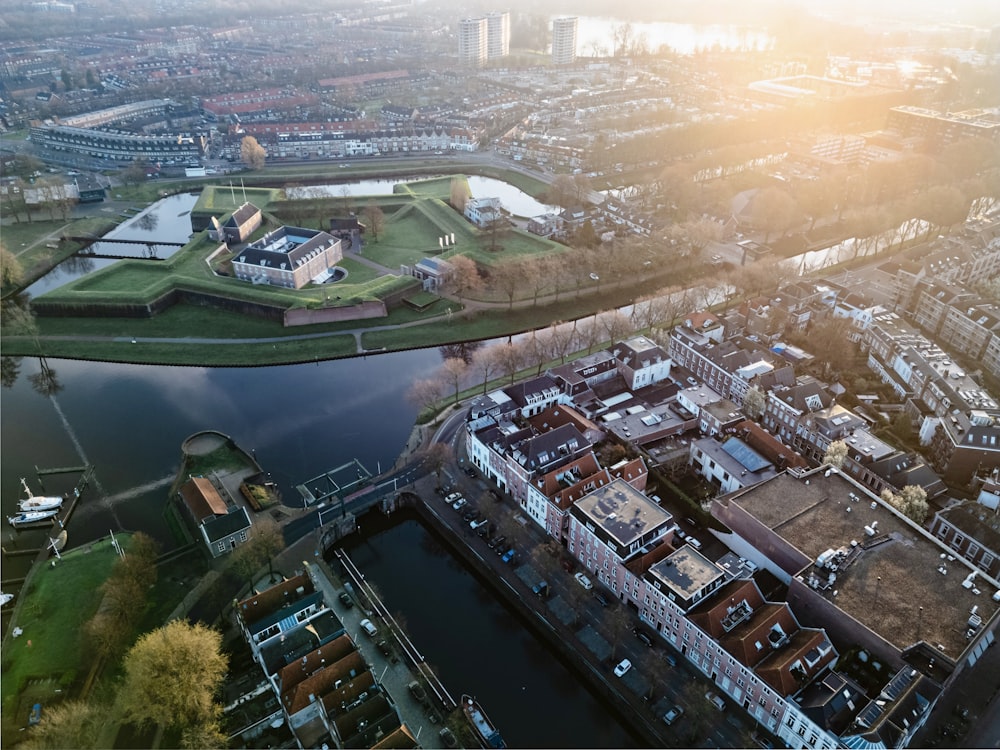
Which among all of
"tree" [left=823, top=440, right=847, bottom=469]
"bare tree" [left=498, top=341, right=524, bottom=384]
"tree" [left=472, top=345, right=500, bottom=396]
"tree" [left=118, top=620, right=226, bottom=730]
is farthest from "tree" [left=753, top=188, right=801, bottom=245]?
"tree" [left=118, top=620, right=226, bottom=730]

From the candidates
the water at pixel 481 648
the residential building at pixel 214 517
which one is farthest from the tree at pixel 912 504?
the residential building at pixel 214 517

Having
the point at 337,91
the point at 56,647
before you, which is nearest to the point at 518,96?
the point at 337,91

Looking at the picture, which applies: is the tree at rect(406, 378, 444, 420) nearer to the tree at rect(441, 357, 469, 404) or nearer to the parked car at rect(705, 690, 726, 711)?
the tree at rect(441, 357, 469, 404)

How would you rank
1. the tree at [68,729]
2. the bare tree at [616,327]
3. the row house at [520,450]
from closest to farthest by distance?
the tree at [68,729]
the row house at [520,450]
the bare tree at [616,327]

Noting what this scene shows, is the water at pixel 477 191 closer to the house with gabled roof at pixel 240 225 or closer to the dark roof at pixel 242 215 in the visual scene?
the dark roof at pixel 242 215

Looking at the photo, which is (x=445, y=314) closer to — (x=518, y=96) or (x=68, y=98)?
(x=518, y=96)

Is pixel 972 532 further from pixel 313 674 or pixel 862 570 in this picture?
pixel 313 674
